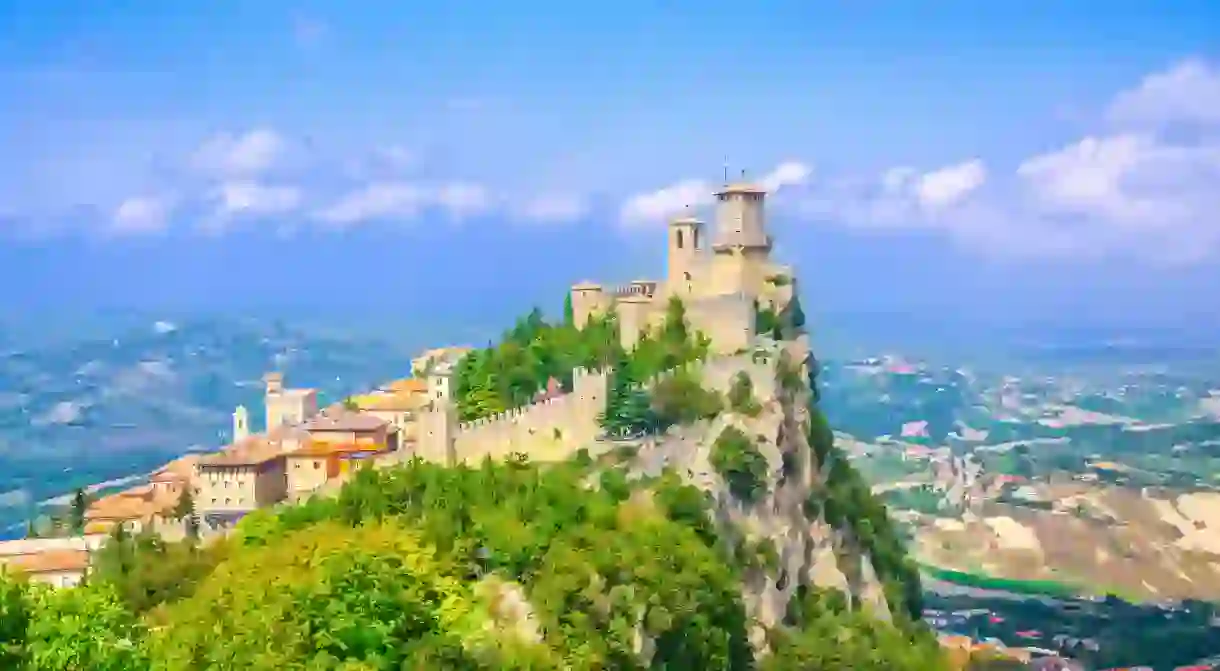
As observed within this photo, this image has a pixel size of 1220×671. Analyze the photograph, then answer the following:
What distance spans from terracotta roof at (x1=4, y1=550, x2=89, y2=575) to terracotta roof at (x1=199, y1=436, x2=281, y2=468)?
3452 millimetres

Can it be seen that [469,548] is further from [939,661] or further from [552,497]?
[939,661]

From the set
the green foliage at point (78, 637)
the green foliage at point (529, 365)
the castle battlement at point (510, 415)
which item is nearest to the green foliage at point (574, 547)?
the castle battlement at point (510, 415)

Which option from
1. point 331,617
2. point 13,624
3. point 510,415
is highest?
point 510,415

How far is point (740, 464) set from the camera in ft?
108

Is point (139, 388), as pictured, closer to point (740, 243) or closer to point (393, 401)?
point (393, 401)

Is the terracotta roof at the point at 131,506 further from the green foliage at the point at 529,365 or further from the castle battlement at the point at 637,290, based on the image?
the castle battlement at the point at 637,290

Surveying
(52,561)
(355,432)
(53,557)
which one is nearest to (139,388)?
(355,432)

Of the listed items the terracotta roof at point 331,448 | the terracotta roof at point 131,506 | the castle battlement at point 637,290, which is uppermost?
the castle battlement at point 637,290

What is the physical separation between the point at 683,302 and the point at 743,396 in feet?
13.2

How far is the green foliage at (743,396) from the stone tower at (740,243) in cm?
424

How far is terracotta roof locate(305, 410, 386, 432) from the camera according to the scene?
37.0 meters

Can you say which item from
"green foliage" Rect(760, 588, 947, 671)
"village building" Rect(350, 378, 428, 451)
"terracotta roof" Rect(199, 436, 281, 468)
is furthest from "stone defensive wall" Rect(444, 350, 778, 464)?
"green foliage" Rect(760, 588, 947, 671)

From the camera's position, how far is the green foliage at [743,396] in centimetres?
3469

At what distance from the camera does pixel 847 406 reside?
85.4 metres
